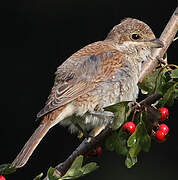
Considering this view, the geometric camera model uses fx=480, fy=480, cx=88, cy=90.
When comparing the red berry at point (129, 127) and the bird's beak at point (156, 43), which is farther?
the bird's beak at point (156, 43)

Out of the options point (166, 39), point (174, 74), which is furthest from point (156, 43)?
point (174, 74)

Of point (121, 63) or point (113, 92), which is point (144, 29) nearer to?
point (121, 63)

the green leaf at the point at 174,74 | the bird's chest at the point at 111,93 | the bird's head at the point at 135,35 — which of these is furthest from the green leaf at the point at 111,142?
the bird's head at the point at 135,35

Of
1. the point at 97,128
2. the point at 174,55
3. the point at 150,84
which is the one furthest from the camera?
the point at 174,55

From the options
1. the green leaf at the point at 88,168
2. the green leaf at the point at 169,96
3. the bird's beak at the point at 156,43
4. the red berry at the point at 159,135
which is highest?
the green leaf at the point at 169,96

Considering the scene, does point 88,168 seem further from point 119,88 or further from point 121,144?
point 119,88

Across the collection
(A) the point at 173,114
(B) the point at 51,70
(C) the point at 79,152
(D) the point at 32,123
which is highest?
(C) the point at 79,152

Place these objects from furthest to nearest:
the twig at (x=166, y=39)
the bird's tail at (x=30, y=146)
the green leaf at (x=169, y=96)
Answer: the twig at (x=166, y=39)
the bird's tail at (x=30, y=146)
the green leaf at (x=169, y=96)

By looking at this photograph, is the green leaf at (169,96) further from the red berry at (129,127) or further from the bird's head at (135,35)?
the bird's head at (135,35)

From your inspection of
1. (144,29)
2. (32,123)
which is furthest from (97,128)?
(32,123)
